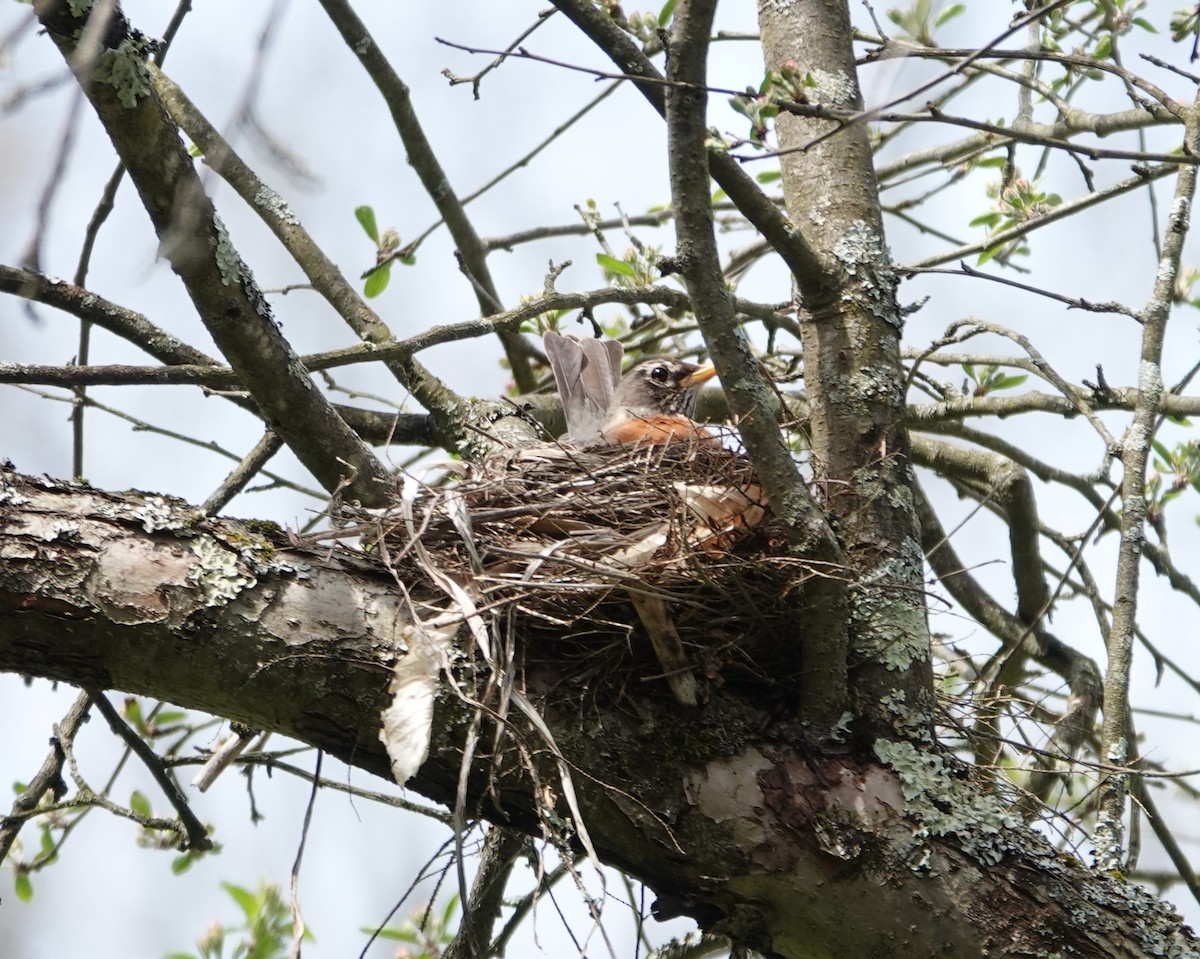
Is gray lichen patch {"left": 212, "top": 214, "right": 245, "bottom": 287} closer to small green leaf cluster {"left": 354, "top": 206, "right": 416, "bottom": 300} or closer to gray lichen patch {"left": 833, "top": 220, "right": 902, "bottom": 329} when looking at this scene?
gray lichen patch {"left": 833, "top": 220, "right": 902, "bottom": 329}

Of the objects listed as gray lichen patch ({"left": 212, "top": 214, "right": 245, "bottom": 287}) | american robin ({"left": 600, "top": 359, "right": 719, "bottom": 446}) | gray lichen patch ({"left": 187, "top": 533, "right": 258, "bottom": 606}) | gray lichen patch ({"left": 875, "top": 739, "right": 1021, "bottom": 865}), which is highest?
american robin ({"left": 600, "top": 359, "right": 719, "bottom": 446})

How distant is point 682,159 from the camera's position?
218cm

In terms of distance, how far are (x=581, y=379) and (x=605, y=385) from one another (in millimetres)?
105

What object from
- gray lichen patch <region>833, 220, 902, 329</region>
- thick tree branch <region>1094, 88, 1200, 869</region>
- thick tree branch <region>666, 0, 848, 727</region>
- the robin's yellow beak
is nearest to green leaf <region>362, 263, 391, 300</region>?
the robin's yellow beak

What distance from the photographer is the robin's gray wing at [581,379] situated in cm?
461

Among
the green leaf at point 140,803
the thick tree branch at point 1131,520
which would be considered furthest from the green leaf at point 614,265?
the green leaf at point 140,803

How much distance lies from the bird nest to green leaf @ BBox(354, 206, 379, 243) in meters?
2.06

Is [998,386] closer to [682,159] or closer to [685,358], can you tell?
A: [685,358]

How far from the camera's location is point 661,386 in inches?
183

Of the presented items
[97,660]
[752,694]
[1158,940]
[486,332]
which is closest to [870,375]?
[752,694]

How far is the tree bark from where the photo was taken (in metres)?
2.30

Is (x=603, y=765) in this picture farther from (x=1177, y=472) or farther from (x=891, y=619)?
(x=1177, y=472)

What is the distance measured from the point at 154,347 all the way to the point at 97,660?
53.5 inches

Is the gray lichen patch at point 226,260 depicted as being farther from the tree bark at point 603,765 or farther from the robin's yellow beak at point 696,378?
the robin's yellow beak at point 696,378
